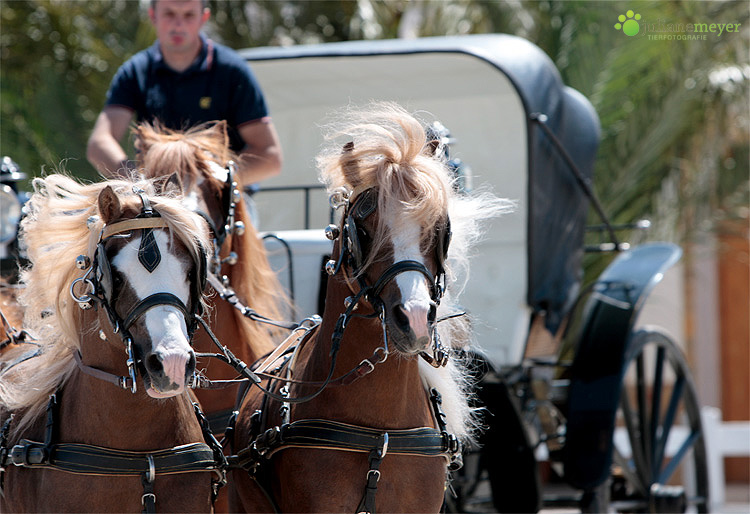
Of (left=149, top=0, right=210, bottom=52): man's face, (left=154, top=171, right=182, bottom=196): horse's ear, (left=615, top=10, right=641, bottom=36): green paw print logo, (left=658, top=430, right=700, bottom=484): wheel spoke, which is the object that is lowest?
(left=658, top=430, right=700, bottom=484): wheel spoke

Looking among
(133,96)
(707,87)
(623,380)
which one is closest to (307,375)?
(133,96)

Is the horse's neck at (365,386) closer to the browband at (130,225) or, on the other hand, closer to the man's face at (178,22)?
the browband at (130,225)

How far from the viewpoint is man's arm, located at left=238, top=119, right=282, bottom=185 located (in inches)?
147

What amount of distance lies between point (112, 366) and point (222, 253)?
0.91 m

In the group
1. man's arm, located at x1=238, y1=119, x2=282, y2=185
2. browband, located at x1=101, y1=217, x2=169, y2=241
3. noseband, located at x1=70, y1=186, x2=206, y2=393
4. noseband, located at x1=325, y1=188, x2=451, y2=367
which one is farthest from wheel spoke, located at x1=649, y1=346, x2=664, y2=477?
browband, located at x1=101, y1=217, x2=169, y2=241

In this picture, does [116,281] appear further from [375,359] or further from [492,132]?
[492,132]

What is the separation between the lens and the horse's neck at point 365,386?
260 cm

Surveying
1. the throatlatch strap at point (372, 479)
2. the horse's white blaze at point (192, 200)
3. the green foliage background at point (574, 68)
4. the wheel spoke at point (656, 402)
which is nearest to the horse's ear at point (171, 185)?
the horse's white blaze at point (192, 200)

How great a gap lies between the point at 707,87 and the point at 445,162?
564 cm

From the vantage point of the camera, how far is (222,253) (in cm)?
325

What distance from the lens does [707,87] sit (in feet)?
25.1

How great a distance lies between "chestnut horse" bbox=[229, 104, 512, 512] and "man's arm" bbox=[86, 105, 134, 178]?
1.20 m

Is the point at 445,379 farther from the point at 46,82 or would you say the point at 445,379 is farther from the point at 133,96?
the point at 46,82

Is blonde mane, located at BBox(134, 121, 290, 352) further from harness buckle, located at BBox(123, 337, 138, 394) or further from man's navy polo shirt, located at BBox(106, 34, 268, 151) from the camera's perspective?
harness buckle, located at BBox(123, 337, 138, 394)
